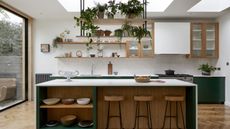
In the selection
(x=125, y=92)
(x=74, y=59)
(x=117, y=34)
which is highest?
(x=117, y=34)

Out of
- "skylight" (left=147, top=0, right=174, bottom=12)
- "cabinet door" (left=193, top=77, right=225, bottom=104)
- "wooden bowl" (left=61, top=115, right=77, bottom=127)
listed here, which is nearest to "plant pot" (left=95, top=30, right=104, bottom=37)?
"wooden bowl" (left=61, top=115, right=77, bottom=127)

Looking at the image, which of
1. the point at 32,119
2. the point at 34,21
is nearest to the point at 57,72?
the point at 34,21

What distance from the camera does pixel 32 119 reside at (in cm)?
474

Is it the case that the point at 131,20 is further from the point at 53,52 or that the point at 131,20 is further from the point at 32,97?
the point at 32,97

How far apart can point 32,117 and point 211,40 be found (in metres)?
5.50

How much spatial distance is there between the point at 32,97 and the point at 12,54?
1581 mm

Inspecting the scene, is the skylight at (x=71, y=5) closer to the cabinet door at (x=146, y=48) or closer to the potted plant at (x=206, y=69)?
the cabinet door at (x=146, y=48)

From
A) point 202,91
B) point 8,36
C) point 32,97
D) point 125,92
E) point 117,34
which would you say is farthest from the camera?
point 32,97

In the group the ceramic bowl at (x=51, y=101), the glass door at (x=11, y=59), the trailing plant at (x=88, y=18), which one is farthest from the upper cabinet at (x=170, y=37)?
the glass door at (x=11, y=59)

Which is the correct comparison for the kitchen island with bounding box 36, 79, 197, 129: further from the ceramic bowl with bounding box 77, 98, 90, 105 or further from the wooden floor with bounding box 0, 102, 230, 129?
the wooden floor with bounding box 0, 102, 230, 129

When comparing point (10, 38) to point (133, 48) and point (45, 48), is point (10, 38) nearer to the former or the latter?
point (45, 48)

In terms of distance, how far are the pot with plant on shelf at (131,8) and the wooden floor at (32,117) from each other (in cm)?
247

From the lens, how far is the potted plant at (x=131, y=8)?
4000 millimetres

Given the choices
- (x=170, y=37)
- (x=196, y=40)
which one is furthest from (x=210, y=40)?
(x=170, y=37)
